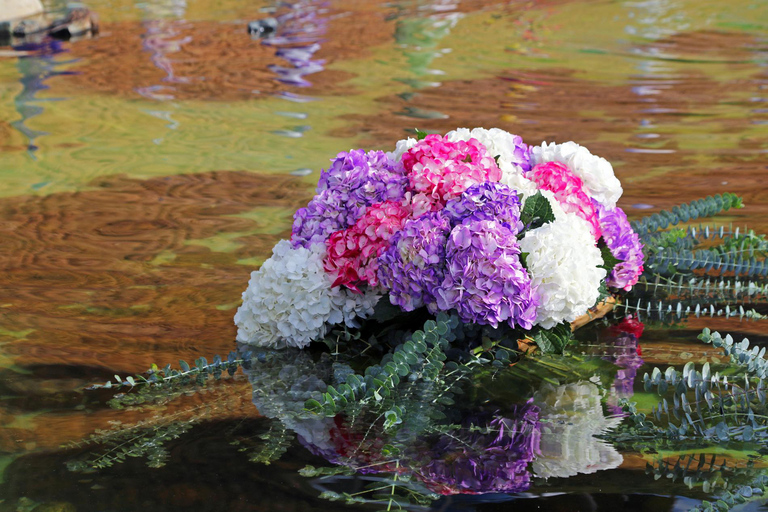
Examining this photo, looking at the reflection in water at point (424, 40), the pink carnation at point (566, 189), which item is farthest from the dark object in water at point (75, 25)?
the pink carnation at point (566, 189)

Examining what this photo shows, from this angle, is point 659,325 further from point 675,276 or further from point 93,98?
point 93,98

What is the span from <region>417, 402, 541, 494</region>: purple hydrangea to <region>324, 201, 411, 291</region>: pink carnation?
446mm

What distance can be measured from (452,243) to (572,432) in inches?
18.3

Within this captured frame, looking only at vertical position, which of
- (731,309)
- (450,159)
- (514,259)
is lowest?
(731,309)

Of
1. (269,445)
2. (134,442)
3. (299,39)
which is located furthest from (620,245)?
(299,39)

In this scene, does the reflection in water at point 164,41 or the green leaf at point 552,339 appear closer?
the green leaf at point 552,339

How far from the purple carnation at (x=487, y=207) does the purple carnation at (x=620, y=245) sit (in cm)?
39

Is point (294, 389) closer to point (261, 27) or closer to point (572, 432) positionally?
point (572, 432)

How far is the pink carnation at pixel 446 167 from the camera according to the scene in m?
2.02

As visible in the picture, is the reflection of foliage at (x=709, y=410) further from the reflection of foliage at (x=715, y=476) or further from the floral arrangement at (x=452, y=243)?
the floral arrangement at (x=452, y=243)

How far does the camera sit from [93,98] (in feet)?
17.2

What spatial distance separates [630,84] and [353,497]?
14.7 ft

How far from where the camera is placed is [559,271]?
1.86 m

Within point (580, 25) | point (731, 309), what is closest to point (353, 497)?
point (731, 309)
